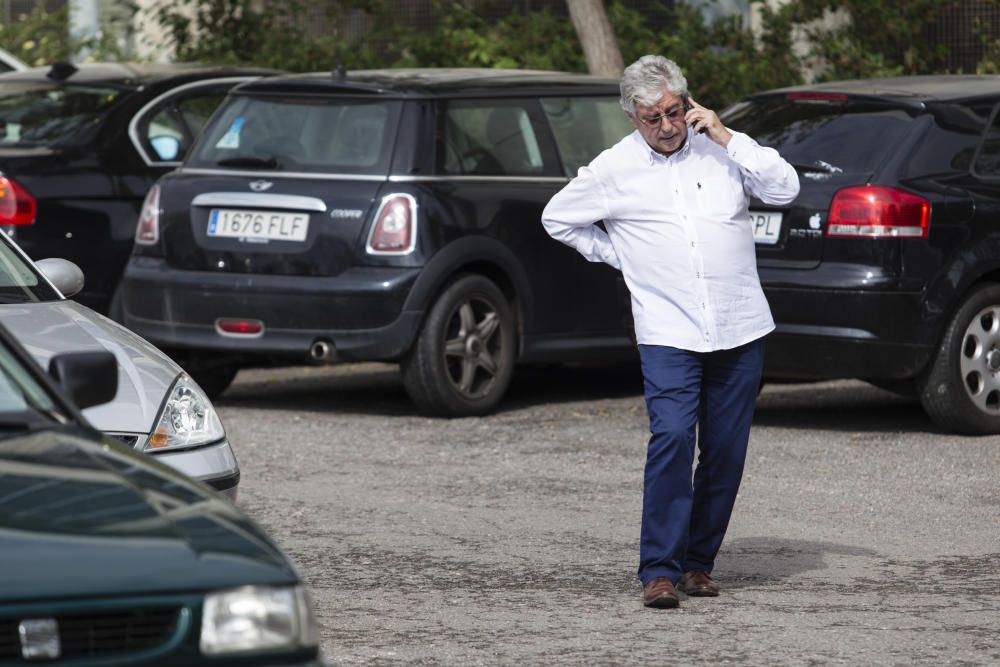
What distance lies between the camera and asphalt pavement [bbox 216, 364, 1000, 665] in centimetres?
593

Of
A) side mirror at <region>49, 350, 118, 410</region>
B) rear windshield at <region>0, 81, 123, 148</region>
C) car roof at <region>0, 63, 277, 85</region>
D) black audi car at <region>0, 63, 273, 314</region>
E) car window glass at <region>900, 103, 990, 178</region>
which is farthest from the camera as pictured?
car roof at <region>0, 63, 277, 85</region>

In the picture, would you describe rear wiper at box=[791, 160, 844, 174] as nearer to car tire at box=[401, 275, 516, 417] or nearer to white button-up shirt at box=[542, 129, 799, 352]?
car tire at box=[401, 275, 516, 417]

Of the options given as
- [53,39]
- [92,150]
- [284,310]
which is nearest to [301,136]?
[284,310]

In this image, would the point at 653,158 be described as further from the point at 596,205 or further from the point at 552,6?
the point at 552,6

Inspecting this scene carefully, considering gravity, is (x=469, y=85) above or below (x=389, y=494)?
above

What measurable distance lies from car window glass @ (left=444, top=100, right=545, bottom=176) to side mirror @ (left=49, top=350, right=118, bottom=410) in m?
5.97

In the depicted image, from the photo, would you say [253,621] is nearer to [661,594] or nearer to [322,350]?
[661,594]

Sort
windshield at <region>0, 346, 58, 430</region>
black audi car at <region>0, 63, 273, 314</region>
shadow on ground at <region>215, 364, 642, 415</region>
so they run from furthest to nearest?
shadow on ground at <region>215, 364, 642, 415</region> < black audi car at <region>0, 63, 273, 314</region> < windshield at <region>0, 346, 58, 430</region>

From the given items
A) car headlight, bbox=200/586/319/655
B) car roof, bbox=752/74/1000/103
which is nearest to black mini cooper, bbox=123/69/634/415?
car roof, bbox=752/74/1000/103

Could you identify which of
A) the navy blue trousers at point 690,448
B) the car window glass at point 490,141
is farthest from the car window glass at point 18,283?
the car window glass at point 490,141

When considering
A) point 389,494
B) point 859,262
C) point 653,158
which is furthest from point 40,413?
point 859,262

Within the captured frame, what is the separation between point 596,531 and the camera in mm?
7652

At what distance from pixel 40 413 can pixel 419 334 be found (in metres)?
5.91

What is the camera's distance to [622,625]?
6117mm
